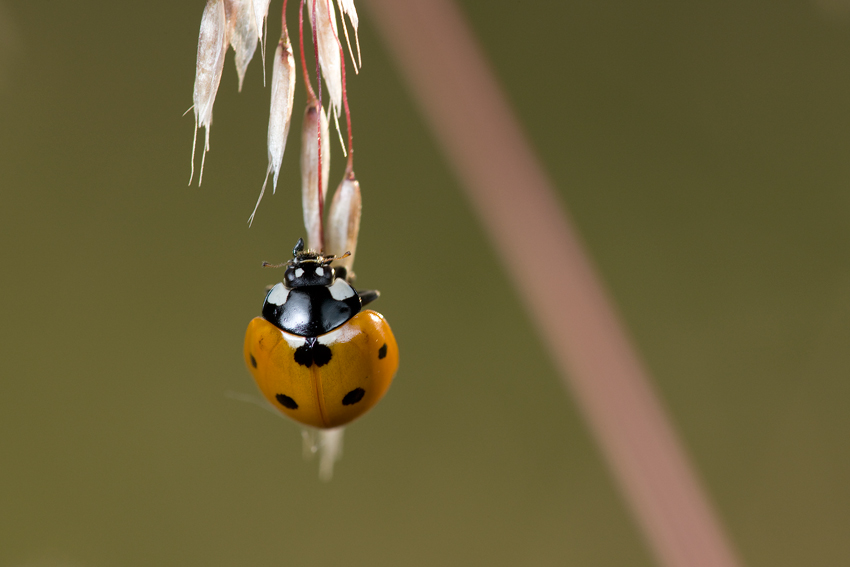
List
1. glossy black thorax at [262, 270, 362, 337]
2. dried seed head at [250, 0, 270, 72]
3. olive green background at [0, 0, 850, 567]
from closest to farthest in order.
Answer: dried seed head at [250, 0, 270, 72]
glossy black thorax at [262, 270, 362, 337]
olive green background at [0, 0, 850, 567]

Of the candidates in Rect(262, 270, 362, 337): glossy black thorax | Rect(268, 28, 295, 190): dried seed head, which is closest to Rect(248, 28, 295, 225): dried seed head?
Rect(268, 28, 295, 190): dried seed head

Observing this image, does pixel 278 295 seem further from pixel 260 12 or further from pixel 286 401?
pixel 260 12

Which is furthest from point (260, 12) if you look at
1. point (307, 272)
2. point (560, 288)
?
point (560, 288)

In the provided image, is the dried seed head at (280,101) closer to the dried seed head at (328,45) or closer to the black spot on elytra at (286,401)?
the dried seed head at (328,45)

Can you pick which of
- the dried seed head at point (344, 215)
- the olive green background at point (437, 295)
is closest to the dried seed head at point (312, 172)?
the dried seed head at point (344, 215)

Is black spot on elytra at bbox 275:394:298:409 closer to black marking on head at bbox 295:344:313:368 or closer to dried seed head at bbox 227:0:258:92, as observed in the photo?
black marking on head at bbox 295:344:313:368
